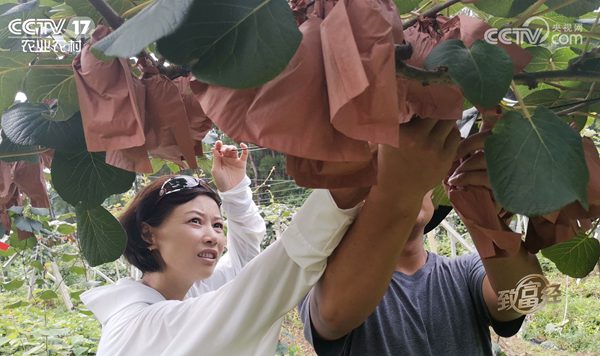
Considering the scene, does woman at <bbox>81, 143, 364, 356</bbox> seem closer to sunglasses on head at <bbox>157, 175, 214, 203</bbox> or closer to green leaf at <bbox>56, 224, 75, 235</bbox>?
sunglasses on head at <bbox>157, 175, 214, 203</bbox>

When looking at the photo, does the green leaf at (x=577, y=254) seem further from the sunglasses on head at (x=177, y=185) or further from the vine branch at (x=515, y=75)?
the sunglasses on head at (x=177, y=185)

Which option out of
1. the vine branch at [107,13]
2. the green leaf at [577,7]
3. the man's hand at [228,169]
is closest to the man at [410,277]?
the green leaf at [577,7]

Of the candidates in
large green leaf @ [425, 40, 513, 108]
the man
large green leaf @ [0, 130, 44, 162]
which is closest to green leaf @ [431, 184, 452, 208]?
the man

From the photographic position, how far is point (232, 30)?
26cm

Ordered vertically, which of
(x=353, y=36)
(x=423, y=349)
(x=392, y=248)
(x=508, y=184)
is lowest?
(x=423, y=349)

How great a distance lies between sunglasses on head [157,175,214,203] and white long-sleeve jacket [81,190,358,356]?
263mm

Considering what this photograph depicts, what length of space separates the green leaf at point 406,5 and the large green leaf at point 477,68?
0.09 meters

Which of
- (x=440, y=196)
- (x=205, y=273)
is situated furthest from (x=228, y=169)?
(x=440, y=196)

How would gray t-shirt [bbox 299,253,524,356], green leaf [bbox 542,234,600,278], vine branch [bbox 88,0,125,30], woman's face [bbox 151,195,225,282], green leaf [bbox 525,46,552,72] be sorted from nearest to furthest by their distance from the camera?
vine branch [bbox 88,0,125,30], green leaf [bbox 525,46,552,72], green leaf [bbox 542,234,600,278], gray t-shirt [bbox 299,253,524,356], woman's face [bbox 151,195,225,282]

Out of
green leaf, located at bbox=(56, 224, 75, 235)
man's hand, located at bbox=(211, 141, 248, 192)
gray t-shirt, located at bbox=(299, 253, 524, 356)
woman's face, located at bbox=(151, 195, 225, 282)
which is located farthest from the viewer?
green leaf, located at bbox=(56, 224, 75, 235)

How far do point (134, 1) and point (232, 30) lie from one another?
171 mm

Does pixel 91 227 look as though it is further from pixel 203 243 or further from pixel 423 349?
pixel 203 243

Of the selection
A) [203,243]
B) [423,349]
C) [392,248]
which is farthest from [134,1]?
[203,243]

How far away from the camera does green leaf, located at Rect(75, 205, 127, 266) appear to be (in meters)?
0.53
